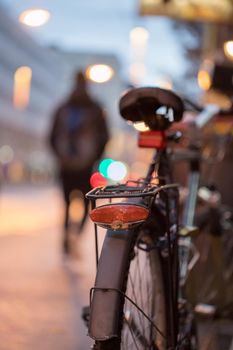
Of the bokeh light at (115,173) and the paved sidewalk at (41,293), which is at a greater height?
the bokeh light at (115,173)

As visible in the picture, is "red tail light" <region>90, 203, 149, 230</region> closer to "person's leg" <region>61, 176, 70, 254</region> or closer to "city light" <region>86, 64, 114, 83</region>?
"city light" <region>86, 64, 114, 83</region>

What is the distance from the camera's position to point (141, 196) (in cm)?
276

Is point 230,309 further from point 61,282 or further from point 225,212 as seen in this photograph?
point 61,282

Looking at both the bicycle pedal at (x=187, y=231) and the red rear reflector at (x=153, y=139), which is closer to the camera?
the red rear reflector at (x=153, y=139)

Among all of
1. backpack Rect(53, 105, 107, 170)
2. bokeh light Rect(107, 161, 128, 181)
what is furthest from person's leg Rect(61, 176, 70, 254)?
bokeh light Rect(107, 161, 128, 181)

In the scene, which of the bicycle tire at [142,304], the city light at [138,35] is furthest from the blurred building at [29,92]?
the bicycle tire at [142,304]

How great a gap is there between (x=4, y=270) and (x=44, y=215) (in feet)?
29.7

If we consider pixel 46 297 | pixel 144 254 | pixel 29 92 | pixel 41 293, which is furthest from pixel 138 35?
pixel 29 92

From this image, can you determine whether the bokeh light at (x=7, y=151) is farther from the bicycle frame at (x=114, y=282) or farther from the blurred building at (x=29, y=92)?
the bicycle frame at (x=114, y=282)

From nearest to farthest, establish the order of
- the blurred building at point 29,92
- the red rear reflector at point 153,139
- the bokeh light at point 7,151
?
1. the red rear reflector at point 153,139
2. the bokeh light at point 7,151
3. the blurred building at point 29,92

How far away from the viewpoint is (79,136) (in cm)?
884

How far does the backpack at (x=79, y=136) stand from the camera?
8844 mm

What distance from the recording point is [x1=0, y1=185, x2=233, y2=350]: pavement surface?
4.86 m

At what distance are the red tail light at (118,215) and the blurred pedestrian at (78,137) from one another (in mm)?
6006
